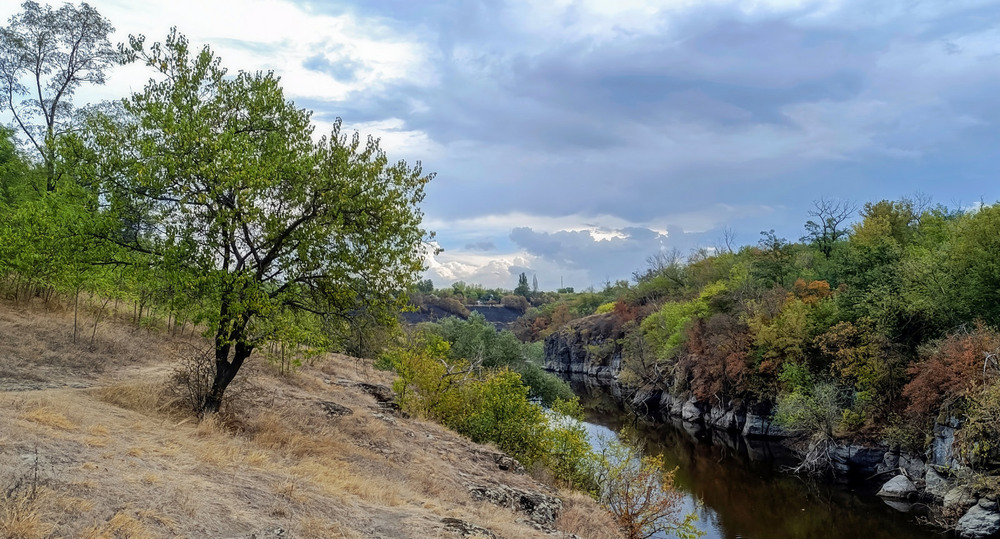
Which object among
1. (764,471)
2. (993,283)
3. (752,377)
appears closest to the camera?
(993,283)

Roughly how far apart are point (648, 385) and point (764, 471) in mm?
28900

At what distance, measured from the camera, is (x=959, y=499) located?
73.3ft

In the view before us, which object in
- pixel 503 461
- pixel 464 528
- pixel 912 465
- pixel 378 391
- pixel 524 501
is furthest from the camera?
pixel 378 391

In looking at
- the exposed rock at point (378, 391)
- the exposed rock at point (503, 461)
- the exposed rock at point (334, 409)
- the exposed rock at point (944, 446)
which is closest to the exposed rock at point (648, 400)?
the exposed rock at point (944, 446)

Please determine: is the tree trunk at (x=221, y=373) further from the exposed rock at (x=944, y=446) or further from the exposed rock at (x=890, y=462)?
the exposed rock at (x=890, y=462)

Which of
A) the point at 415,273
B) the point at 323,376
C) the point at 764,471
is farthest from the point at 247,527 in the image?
the point at 764,471

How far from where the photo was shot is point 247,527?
8039mm

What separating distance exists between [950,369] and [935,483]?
16.0ft

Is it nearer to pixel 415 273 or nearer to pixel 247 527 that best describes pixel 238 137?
pixel 415 273

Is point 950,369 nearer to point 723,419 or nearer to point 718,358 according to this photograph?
point 718,358

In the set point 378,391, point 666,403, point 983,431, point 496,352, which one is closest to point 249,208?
point 378,391

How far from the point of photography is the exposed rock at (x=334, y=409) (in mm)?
18955

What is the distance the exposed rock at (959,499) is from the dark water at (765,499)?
4.09 ft

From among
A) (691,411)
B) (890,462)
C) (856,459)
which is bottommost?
(691,411)
